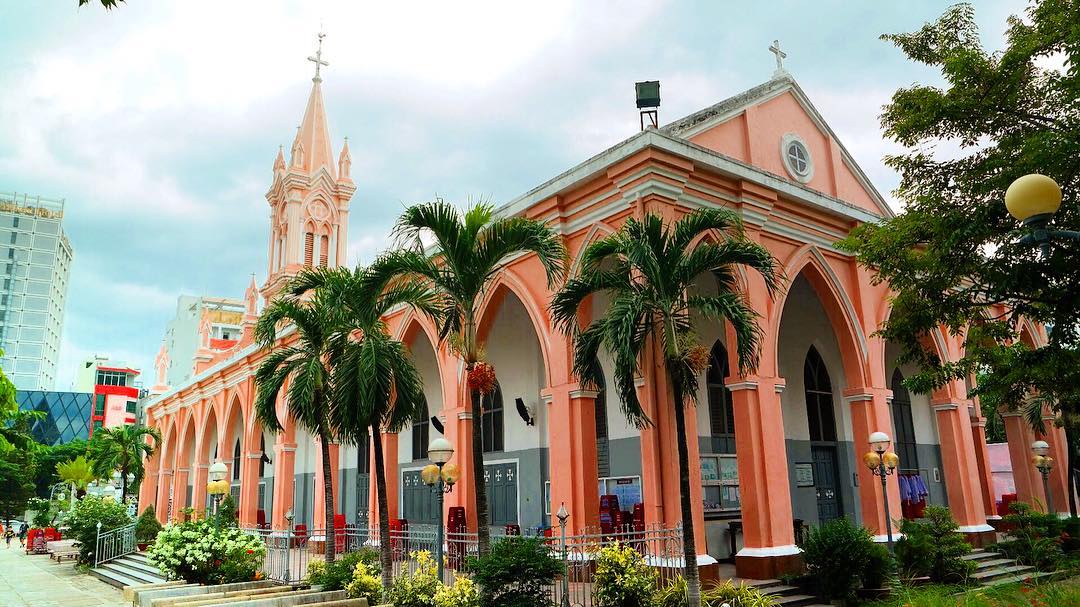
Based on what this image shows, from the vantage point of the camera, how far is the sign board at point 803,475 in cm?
1809

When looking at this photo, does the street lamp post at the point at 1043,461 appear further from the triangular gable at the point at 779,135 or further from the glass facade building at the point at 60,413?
the glass facade building at the point at 60,413

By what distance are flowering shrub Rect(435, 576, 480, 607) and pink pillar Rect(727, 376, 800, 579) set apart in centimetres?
482

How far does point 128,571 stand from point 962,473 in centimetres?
2061

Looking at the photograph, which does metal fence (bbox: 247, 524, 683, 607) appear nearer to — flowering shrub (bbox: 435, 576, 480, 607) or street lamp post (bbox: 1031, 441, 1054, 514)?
flowering shrub (bbox: 435, 576, 480, 607)

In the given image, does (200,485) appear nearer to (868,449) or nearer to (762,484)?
(762,484)

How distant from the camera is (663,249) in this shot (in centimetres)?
1018

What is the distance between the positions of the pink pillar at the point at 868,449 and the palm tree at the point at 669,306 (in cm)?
667

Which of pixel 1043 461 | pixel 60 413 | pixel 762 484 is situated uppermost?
pixel 60 413

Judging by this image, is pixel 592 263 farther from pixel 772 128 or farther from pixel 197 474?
pixel 197 474

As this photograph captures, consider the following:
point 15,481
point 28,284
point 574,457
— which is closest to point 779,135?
point 574,457

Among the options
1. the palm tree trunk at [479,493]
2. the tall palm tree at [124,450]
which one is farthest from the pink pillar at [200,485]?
the palm tree trunk at [479,493]

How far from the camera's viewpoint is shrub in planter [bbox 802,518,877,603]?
38.0ft

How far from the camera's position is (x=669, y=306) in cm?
988

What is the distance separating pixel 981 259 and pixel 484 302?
867cm
